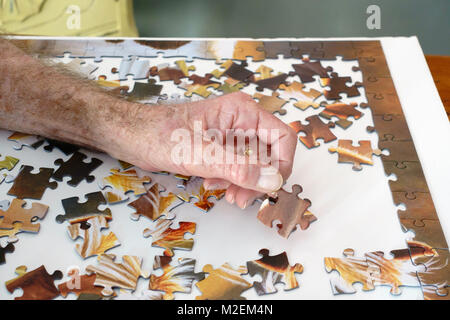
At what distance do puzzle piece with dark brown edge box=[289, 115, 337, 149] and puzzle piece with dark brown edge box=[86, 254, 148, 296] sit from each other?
2.01ft

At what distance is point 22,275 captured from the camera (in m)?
1.22

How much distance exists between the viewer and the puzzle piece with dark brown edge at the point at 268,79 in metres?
1.71

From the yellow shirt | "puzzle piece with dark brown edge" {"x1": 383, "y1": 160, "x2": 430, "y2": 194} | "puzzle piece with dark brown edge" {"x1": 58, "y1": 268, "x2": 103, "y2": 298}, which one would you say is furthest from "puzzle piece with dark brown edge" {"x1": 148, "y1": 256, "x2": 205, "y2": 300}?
the yellow shirt

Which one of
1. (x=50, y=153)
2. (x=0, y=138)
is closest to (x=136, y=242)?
(x=50, y=153)

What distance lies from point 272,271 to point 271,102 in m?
0.62

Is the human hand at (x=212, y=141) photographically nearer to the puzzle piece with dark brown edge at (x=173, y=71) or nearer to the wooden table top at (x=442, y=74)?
the puzzle piece with dark brown edge at (x=173, y=71)

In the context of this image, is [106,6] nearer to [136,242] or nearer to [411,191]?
[136,242]

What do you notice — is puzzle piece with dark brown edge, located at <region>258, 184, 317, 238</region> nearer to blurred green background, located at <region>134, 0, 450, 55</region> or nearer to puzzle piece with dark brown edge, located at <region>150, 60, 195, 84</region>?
puzzle piece with dark brown edge, located at <region>150, 60, 195, 84</region>

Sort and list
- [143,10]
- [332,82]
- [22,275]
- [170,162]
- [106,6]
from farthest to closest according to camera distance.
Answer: [143,10] → [106,6] → [332,82] → [170,162] → [22,275]

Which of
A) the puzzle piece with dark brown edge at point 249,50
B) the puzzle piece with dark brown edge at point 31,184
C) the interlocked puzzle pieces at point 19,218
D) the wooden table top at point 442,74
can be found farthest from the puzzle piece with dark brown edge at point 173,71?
the wooden table top at point 442,74

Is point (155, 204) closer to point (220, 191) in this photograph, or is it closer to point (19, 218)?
point (220, 191)

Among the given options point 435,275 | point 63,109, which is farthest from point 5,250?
point 435,275

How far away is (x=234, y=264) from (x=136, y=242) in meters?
0.25

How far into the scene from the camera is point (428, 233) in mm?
1298
